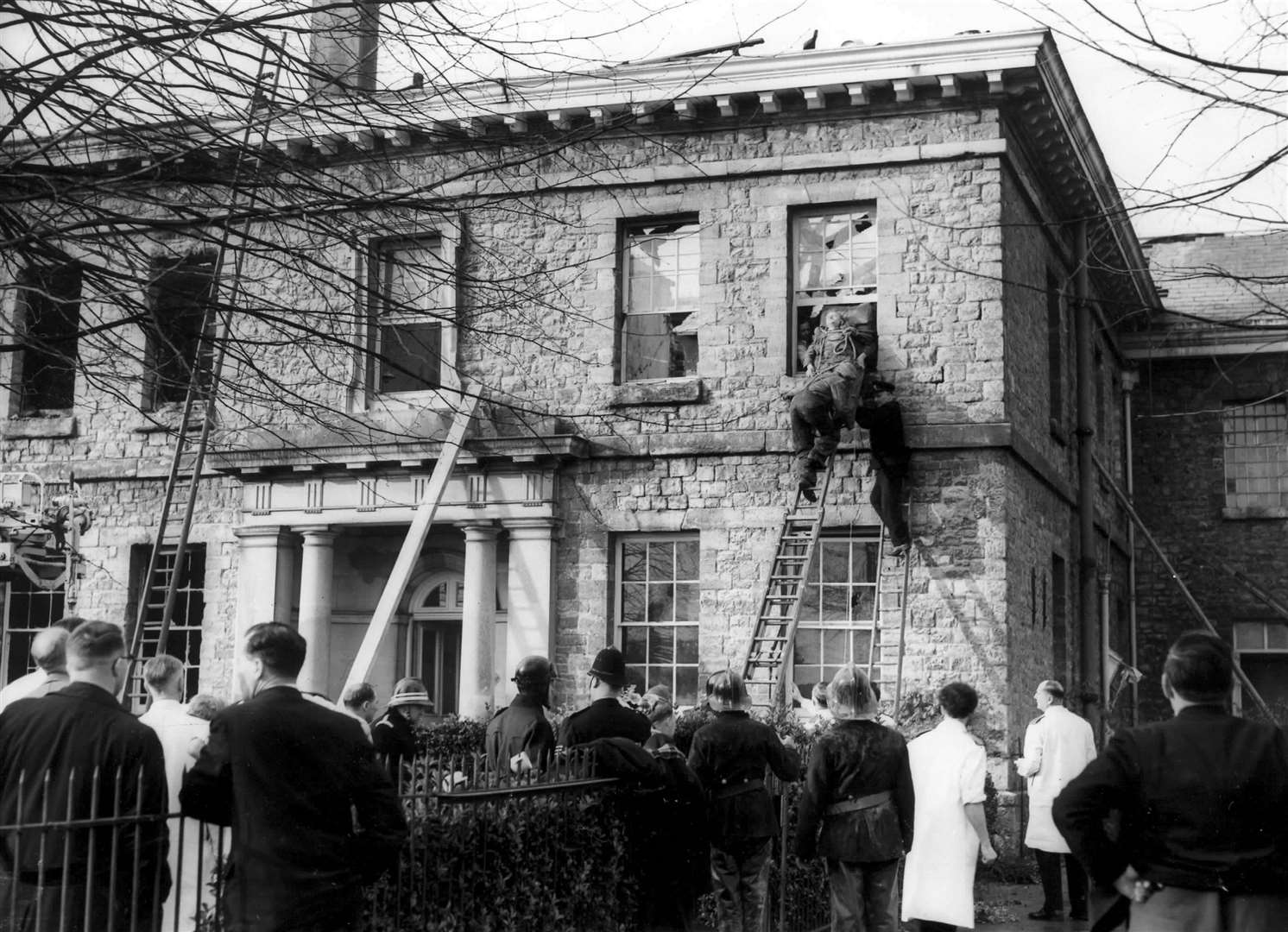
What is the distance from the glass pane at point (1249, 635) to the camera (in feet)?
78.2

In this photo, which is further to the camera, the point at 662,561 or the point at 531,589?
the point at 662,561

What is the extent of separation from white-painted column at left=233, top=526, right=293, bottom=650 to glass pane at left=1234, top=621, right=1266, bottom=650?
15337mm

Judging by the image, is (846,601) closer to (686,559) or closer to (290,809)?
(686,559)

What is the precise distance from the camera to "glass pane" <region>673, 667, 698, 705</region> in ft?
52.2

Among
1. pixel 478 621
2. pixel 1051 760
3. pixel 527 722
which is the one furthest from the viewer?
pixel 478 621

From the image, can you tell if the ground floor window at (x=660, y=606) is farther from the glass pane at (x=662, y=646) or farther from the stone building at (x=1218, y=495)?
the stone building at (x=1218, y=495)

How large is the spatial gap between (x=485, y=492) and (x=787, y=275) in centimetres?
409

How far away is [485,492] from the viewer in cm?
1625

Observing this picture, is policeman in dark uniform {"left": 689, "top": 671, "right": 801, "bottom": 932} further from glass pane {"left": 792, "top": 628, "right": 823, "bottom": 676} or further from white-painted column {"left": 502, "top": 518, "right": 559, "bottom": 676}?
white-painted column {"left": 502, "top": 518, "right": 559, "bottom": 676}

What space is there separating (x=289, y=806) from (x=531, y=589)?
37.1 ft

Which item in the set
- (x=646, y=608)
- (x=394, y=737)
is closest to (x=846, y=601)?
(x=646, y=608)

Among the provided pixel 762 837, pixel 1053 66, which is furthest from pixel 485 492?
pixel 762 837

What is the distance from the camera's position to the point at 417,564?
56.3ft

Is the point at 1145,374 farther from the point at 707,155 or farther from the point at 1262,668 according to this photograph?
the point at 707,155
